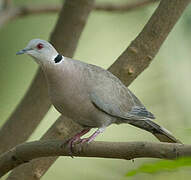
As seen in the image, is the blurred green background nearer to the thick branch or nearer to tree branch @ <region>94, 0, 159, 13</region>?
tree branch @ <region>94, 0, 159, 13</region>

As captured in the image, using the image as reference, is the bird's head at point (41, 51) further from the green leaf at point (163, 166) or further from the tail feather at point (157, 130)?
the green leaf at point (163, 166)

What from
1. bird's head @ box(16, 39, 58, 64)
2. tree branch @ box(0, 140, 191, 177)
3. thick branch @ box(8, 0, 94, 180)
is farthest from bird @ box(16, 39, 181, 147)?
thick branch @ box(8, 0, 94, 180)

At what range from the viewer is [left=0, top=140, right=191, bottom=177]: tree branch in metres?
1.35

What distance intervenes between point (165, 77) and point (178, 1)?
64 cm

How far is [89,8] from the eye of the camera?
9.29 feet

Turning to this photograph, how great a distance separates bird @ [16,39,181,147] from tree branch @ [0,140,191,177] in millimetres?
142

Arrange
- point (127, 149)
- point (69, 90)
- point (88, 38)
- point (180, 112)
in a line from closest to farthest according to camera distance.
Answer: point (127, 149), point (69, 90), point (180, 112), point (88, 38)

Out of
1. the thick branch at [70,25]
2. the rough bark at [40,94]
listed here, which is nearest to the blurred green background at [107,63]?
the rough bark at [40,94]

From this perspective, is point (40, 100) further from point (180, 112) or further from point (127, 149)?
point (127, 149)

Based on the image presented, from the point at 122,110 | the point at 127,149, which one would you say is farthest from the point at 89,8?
the point at 127,149

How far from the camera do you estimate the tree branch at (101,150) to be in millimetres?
1348

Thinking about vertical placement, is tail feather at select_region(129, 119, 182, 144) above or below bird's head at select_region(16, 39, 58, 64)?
below

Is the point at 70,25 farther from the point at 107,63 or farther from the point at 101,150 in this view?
the point at 101,150

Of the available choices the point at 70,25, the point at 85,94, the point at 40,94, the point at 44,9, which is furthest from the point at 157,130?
the point at 44,9
